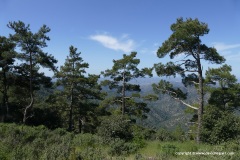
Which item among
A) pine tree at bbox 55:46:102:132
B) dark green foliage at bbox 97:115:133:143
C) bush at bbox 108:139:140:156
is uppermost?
pine tree at bbox 55:46:102:132

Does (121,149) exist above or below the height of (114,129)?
below

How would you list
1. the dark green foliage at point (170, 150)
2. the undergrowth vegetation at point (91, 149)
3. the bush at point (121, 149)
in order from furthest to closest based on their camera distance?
the bush at point (121, 149) → the dark green foliage at point (170, 150) → the undergrowth vegetation at point (91, 149)

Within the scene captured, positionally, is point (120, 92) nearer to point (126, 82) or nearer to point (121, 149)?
point (126, 82)

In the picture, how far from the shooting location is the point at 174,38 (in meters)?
21.5

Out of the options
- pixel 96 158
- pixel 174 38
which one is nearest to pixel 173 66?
pixel 174 38

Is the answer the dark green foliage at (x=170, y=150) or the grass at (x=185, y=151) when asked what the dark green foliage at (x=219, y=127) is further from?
the dark green foliage at (x=170, y=150)

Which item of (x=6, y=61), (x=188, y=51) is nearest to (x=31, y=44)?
(x=6, y=61)

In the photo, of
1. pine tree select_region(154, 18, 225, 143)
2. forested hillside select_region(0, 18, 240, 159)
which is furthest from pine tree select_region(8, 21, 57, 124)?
pine tree select_region(154, 18, 225, 143)

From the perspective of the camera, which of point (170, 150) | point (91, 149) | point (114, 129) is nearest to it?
point (91, 149)

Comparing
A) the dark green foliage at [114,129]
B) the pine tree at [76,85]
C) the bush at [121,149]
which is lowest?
the bush at [121,149]

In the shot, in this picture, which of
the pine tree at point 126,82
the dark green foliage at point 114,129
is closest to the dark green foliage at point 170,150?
the dark green foliage at point 114,129

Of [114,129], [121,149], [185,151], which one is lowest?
[185,151]

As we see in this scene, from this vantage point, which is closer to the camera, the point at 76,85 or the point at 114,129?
the point at 114,129

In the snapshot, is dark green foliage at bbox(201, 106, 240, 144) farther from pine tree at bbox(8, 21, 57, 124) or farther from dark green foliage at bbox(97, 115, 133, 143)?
pine tree at bbox(8, 21, 57, 124)
